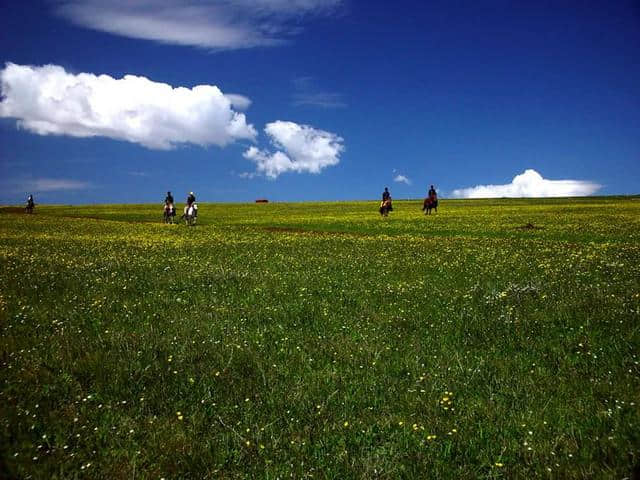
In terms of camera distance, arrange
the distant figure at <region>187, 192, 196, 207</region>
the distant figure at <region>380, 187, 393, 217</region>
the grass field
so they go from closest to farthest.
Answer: the grass field
the distant figure at <region>187, 192, 196, 207</region>
the distant figure at <region>380, 187, 393, 217</region>

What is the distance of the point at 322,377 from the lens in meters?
7.92

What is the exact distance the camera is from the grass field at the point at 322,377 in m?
5.62

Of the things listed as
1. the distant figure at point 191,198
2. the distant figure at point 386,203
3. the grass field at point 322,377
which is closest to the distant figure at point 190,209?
the distant figure at point 191,198

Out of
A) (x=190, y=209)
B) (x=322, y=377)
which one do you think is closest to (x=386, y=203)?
(x=190, y=209)

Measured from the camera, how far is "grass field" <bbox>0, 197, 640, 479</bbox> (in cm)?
562

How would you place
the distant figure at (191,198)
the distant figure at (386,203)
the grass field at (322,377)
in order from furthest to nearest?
the distant figure at (386,203) → the distant figure at (191,198) → the grass field at (322,377)

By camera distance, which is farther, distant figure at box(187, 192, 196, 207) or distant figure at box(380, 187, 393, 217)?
distant figure at box(380, 187, 393, 217)

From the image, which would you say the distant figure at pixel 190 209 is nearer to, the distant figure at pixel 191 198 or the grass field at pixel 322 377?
the distant figure at pixel 191 198

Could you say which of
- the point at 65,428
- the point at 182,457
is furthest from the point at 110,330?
the point at 182,457

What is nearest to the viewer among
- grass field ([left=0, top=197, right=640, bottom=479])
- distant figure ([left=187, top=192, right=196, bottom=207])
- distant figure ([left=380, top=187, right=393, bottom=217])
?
grass field ([left=0, top=197, right=640, bottom=479])

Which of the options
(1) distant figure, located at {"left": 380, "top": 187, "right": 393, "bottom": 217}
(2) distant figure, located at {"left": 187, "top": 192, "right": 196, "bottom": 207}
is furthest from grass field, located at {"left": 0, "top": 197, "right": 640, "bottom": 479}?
(1) distant figure, located at {"left": 380, "top": 187, "right": 393, "bottom": 217}

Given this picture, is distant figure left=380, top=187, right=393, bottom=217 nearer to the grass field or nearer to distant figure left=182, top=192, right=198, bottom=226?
distant figure left=182, top=192, right=198, bottom=226

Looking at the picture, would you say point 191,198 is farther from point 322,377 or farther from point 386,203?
point 322,377

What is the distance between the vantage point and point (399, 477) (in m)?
5.25
